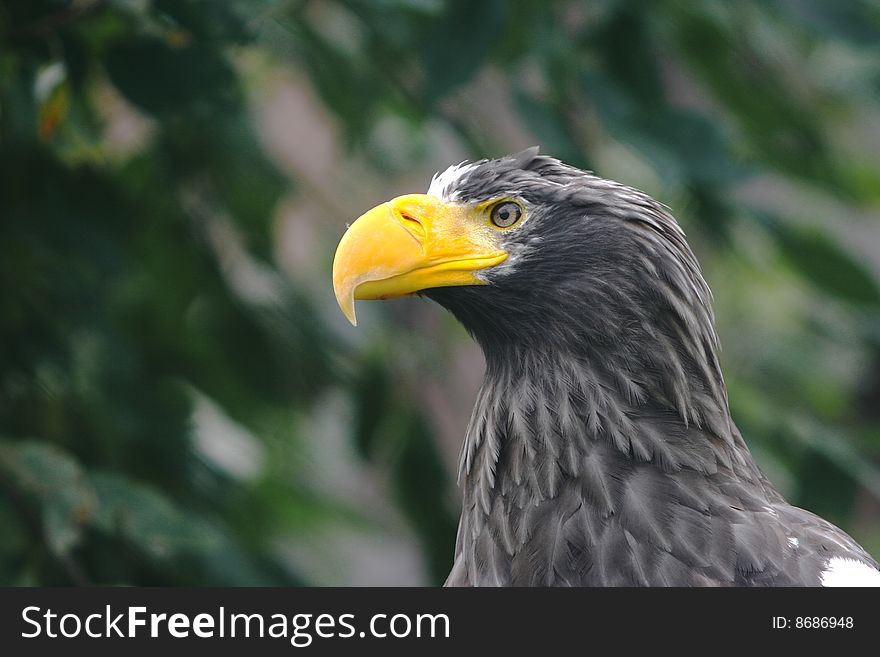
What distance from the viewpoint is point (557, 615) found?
265 cm

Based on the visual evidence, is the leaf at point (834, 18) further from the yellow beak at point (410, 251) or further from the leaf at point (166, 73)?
the leaf at point (166, 73)

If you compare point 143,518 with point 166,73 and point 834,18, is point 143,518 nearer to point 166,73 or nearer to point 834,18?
point 166,73

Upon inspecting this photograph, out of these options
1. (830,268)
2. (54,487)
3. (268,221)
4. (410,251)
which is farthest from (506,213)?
(268,221)

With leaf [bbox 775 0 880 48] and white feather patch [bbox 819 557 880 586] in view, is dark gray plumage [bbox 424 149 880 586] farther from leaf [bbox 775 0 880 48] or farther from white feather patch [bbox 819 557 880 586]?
leaf [bbox 775 0 880 48]

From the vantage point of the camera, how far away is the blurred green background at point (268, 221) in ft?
10.9

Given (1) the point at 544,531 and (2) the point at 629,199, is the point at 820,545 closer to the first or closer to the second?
(1) the point at 544,531

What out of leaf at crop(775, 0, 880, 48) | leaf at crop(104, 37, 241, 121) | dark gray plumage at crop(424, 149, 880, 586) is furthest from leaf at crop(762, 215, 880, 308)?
leaf at crop(104, 37, 241, 121)

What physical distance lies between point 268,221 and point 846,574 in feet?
8.54

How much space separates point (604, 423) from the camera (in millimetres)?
2877

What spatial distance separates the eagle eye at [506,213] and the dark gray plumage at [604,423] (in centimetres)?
2

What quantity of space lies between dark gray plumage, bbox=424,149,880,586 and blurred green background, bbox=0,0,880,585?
60 cm

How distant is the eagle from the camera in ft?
8.95

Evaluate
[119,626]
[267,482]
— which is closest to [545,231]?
[119,626]

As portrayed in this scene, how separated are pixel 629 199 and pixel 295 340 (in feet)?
6.24
